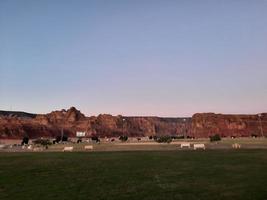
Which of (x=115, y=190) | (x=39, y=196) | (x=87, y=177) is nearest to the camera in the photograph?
(x=39, y=196)

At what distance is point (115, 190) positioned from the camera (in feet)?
58.5

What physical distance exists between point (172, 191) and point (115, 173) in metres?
8.08

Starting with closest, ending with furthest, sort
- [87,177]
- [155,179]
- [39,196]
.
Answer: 1. [39,196]
2. [155,179]
3. [87,177]

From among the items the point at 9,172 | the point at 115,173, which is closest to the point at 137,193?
the point at 115,173

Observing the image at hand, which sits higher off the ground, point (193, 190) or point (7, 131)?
point (7, 131)

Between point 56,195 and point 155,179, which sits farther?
point 155,179

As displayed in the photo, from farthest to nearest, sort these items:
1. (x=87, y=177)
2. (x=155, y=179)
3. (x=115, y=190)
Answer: (x=87, y=177) < (x=155, y=179) < (x=115, y=190)

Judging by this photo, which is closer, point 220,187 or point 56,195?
point 56,195

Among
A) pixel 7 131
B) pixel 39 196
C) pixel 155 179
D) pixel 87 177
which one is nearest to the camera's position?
pixel 39 196

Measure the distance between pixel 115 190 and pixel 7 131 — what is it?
181329 mm

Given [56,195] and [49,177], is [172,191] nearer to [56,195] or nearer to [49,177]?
[56,195]

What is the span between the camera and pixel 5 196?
16.8m

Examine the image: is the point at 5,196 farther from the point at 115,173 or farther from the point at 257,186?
the point at 257,186

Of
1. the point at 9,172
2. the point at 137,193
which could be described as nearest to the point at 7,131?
the point at 9,172
